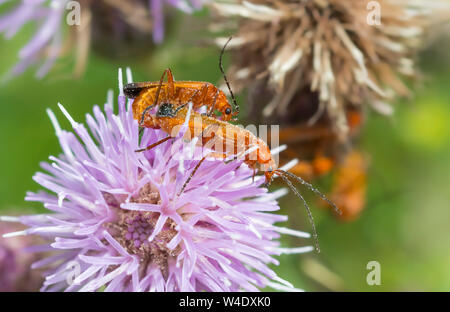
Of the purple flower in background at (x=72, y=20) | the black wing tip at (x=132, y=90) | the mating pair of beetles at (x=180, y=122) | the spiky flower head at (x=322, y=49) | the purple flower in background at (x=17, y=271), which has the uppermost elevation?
the purple flower in background at (x=72, y=20)

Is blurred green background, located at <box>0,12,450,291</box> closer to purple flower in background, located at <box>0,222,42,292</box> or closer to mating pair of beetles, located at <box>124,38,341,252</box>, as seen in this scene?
purple flower in background, located at <box>0,222,42,292</box>


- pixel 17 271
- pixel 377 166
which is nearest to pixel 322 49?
pixel 377 166

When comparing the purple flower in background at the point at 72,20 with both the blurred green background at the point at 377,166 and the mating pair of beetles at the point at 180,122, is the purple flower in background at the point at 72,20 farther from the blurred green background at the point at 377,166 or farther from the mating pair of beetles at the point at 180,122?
the mating pair of beetles at the point at 180,122

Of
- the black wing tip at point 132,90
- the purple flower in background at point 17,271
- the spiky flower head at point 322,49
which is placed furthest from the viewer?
the spiky flower head at point 322,49

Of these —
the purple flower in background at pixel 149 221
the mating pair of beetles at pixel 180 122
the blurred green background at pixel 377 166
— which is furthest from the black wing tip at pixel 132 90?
the blurred green background at pixel 377 166

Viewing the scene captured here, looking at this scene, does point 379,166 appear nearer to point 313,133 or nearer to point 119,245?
point 313,133
